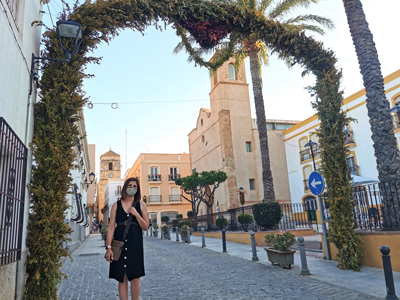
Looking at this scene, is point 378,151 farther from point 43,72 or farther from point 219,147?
point 219,147

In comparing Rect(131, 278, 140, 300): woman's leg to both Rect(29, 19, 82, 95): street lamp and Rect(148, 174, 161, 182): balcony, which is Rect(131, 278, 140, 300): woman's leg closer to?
Rect(29, 19, 82, 95): street lamp

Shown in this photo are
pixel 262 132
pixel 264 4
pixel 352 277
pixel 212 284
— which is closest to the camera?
pixel 212 284

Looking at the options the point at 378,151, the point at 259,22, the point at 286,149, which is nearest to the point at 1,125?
the point at 259,22

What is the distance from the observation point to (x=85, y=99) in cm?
582

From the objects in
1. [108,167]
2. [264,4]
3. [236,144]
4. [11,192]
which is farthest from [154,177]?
[11,192]

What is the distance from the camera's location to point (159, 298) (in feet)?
19.0

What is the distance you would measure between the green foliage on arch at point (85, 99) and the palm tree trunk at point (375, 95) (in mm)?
709

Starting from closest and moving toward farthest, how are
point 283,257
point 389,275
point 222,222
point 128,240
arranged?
point 128,240
point 389,275
point 283,257
point 222,222

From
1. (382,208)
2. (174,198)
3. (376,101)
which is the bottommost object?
(382,208)

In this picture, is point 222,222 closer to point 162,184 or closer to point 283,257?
point 283,257

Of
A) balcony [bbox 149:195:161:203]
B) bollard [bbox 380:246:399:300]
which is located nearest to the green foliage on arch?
bollard [bbox 380:246:399:300]

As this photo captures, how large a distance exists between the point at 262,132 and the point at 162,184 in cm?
3196

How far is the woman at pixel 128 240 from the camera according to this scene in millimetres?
4156

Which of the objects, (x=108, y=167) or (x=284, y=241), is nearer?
(x=284, y=241)
